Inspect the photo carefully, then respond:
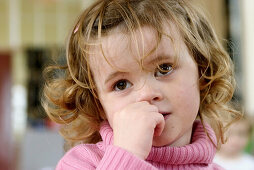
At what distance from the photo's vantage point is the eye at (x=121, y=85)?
81 cm

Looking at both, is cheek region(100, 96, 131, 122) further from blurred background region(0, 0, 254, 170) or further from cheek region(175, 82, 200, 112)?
blurred background region(0, 0, 254, 170)

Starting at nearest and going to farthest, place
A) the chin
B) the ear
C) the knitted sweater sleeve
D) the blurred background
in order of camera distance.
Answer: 1. the knitted sweater sleeve
2. the chin
3. the ear
4. the blurred background

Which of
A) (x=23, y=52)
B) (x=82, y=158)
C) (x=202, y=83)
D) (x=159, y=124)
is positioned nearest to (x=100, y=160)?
(x=82, y=158)

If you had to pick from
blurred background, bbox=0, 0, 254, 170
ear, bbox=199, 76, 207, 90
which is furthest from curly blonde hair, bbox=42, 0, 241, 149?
blurred background, bbox=0, 0, 254, 170

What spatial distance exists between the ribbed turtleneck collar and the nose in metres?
0.09

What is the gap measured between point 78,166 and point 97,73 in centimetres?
18

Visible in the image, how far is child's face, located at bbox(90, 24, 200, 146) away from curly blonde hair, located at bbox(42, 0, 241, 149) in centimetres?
3

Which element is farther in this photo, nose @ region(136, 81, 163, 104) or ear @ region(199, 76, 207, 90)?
ear @ region(199, 76, 207, 90)

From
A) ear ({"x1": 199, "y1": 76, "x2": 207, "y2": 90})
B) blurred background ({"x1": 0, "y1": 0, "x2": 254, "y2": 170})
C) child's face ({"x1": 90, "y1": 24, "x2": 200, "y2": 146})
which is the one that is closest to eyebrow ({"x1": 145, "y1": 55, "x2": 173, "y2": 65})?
child's face ({"x1": 90, "y1": 24, "x2": 200, "y2": 146})

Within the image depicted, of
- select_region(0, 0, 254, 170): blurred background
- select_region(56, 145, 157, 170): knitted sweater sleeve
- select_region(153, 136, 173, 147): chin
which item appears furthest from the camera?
select_region(0, 0, 254, 170): blurred background

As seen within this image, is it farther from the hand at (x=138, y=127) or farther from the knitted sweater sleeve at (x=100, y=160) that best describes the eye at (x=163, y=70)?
the knitted sweater sleeve at (x=100, y=160)

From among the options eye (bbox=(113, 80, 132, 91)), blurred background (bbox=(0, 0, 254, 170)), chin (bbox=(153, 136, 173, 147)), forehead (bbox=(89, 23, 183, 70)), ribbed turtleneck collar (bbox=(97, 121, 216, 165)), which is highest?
forehead (bbox=(89, 23, 183, 70))

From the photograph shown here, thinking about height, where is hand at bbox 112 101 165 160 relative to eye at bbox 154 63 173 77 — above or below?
below

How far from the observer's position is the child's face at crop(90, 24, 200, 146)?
786 millimetres
